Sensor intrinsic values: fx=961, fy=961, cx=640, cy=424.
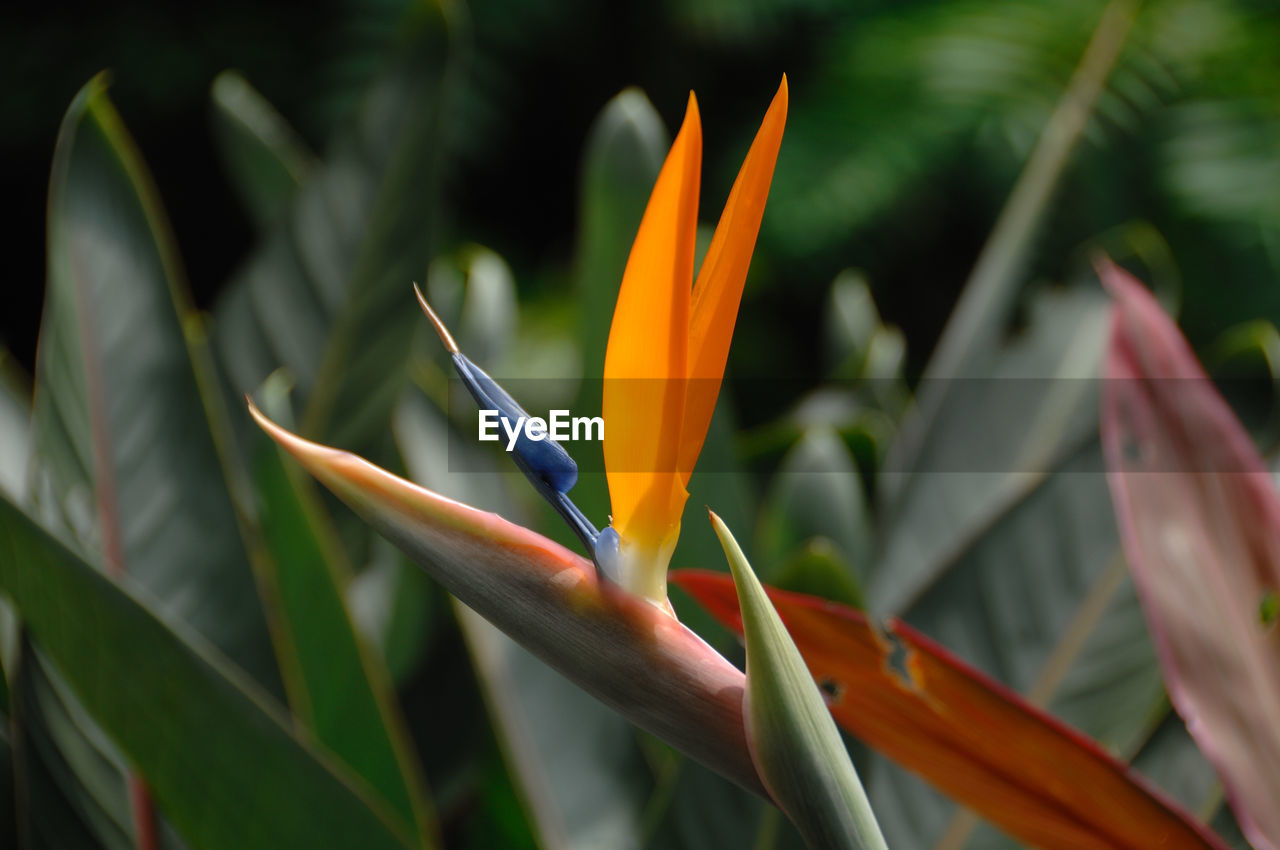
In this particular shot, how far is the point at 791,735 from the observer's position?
0.15 meters

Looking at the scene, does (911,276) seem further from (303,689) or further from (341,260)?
(303,689)

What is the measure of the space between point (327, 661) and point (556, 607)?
0.70 ft

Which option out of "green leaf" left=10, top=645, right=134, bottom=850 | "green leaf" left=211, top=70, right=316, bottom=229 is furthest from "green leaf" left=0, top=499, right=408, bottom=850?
"green leaf" left=211, top=70, right=316, bottom=229

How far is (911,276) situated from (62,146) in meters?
1.73

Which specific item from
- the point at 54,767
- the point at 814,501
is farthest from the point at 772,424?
the point at 54,767

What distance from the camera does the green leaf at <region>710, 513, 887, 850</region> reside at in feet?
0.50

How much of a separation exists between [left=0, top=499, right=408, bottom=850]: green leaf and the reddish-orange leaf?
11 centimetres

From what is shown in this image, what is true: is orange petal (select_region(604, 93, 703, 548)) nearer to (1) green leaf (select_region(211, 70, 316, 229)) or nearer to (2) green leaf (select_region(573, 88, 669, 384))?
(2) green leaf (select_region(573, 88, 669, 384))

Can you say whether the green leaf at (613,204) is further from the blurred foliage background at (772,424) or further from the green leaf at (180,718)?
the green leaf at (180,718)

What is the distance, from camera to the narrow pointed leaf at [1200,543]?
0.84 ft

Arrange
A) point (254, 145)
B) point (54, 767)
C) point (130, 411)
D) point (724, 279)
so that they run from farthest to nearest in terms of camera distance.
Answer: point (254, 145)
point (130, 411)
point (54, 767)
point (724, 279)

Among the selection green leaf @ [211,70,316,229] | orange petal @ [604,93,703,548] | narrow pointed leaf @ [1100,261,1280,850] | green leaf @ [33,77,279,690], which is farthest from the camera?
green leaf @ [211,70,316,229]

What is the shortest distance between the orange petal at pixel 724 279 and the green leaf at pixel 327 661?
207 millimetres

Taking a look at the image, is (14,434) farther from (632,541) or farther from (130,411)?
(632,541)
